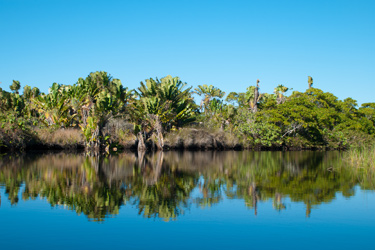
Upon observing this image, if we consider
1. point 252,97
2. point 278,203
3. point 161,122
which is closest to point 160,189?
point 278,203

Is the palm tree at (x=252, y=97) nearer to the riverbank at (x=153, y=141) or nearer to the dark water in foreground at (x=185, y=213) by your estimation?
the riverbank at (x=153, y=141)

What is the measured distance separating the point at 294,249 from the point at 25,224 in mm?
5877

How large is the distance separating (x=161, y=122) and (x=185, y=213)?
3480 cm

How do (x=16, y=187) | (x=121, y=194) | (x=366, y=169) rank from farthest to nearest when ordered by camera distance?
(x=366, y=169) < (x=16, y=187) < (x=121, y=194)

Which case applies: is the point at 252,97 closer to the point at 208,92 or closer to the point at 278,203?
the point at 208,92

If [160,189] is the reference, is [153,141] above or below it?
above

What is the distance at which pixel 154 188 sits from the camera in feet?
45.2


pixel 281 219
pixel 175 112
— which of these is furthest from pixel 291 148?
pixel 281 219

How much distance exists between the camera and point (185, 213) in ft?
32.4

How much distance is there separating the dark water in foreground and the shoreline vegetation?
23766mm

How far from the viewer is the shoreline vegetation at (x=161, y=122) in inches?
1553

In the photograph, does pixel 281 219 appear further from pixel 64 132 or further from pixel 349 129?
pixel 349 129

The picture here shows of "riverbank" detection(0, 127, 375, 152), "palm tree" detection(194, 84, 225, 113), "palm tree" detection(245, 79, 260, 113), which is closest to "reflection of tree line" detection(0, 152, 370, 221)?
"riverbank" detection(0, 127, 375, 152)

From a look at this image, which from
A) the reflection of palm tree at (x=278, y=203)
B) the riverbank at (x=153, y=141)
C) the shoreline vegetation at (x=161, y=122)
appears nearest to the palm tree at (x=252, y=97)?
the shoreline vegetation at (x=161, y=122)
